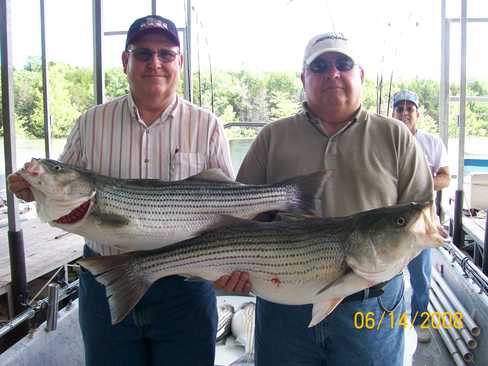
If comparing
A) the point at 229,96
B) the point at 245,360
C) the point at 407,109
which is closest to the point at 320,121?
the point at 245,360

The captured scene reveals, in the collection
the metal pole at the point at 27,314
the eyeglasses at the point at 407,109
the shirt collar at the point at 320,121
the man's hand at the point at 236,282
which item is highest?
the eyeglasses at the point at 407,109

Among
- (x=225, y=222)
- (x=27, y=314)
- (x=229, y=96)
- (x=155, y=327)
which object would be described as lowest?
(x=27, y=314)

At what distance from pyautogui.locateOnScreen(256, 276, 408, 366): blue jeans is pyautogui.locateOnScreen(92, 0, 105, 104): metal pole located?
2649 millimetres

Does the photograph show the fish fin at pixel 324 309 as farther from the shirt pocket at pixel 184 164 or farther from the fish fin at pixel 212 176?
the shirt pocket at pixel 184 164

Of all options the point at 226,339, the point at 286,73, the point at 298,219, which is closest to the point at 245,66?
the point at 286,73

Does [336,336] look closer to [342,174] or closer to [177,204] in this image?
[342,174]

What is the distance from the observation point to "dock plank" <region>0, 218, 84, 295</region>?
16.6ft

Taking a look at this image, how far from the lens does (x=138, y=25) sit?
8.21ft

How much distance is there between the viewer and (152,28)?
8.09 ft

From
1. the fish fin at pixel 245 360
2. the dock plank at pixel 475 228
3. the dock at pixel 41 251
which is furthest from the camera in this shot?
the dock plank at pixel 475 228

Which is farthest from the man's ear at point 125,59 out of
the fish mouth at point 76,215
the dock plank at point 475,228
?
the dock plank at point 475,228

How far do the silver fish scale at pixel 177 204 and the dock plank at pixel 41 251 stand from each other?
2967 mm

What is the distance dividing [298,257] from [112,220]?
2.95 ft

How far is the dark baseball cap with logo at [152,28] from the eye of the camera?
2.47m
